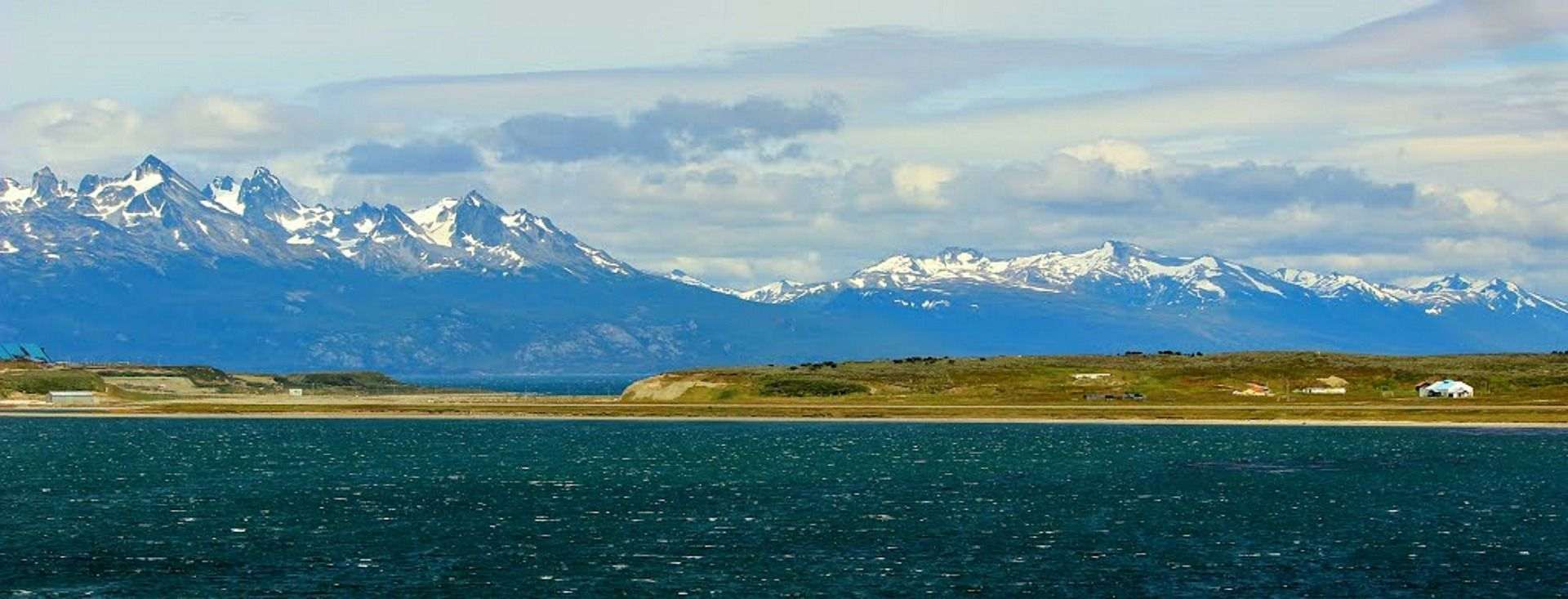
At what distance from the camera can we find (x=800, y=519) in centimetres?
9688

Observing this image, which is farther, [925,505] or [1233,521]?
[925,505]

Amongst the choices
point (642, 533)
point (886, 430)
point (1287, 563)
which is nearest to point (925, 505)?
point (642, 533)

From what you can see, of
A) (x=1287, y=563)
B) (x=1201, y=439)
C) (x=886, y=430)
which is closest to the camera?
(x=1287, y=563)

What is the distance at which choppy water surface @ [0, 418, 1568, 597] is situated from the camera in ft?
242

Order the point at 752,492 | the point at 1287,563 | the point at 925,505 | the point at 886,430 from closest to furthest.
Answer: the point at 1287,563 < the point at 925,505 < the point at 752,492 < the point at 886,430

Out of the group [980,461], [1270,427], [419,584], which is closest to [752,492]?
[980,461]

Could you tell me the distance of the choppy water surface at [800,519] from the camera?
73688 millimetres

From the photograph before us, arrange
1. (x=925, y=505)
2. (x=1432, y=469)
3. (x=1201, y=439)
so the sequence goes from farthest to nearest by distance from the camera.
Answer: (x=1201, y=439), (x=1432, y=469), (x=925, y=505)

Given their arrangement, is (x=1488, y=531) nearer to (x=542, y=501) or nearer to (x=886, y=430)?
(x=542, y=501)

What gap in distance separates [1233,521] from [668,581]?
34073mm

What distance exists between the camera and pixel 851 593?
69.9 m

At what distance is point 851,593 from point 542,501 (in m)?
41.1

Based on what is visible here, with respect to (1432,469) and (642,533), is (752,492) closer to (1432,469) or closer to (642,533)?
(642,533)

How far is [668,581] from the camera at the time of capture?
7350 centimetres
